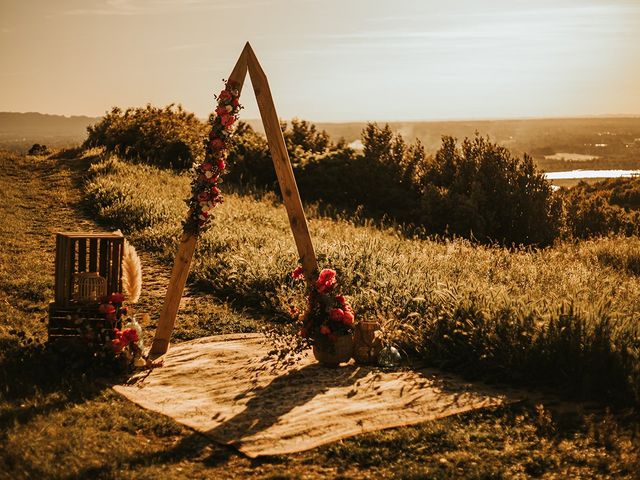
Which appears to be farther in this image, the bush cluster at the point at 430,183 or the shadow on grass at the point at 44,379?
the bush cluster at the point at 430,183

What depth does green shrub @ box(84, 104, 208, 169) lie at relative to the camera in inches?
884

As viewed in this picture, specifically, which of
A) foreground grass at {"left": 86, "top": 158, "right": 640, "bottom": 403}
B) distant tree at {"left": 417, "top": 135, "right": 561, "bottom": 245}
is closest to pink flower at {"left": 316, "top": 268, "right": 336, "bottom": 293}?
foreground grass at {"left": 86, "top": 158, "right": 640, "bottom": 403}

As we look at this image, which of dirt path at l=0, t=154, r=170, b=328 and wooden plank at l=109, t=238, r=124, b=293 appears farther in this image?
dirt path at l=0, t=154, r=170, b=328

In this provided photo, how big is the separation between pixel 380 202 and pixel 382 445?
17.3 meters

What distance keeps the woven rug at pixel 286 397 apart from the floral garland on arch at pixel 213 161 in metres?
1.54

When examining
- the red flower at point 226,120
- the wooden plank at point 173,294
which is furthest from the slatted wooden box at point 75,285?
the red flower at point 226,120

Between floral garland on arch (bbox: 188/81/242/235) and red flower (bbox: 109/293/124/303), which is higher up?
floral garland on arch (bbox: 188/81/242/235)

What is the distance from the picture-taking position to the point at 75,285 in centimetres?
716

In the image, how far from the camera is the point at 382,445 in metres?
5.15

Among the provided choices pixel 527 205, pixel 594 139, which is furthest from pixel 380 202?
pixel 594 139

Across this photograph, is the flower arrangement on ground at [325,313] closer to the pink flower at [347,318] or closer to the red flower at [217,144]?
the pink flower at [347,318]

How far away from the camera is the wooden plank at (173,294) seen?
24.7ft

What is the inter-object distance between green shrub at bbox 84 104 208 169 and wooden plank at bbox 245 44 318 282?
14.1 m

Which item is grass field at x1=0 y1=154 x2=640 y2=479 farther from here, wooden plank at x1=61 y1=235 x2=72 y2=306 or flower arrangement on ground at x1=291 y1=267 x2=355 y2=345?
flower arrangement on ground at x1=291 y1=267 x2=355 y2=345
